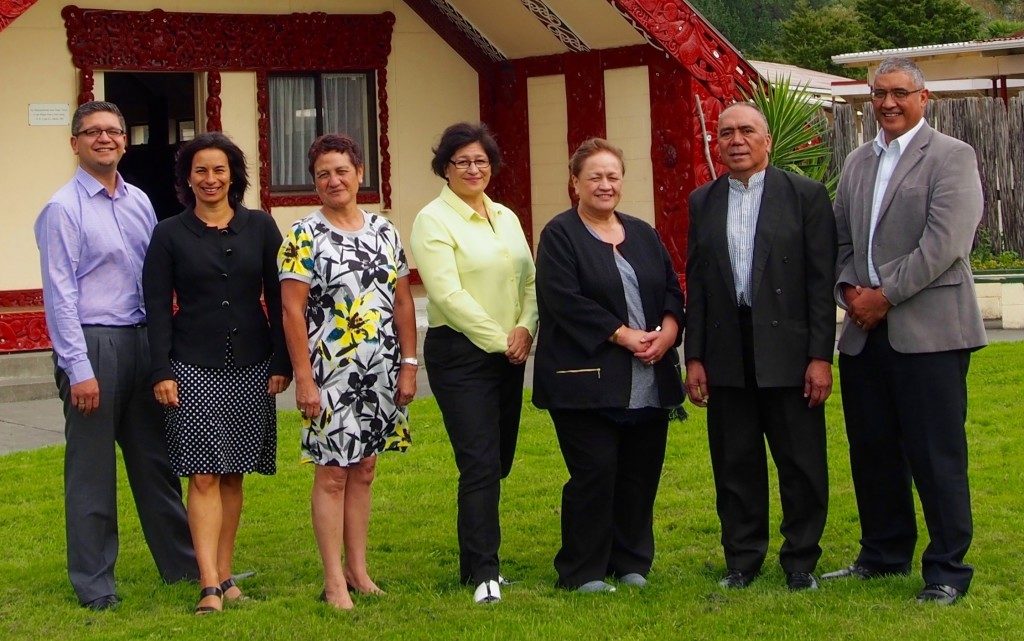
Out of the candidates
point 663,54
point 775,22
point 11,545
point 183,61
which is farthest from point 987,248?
point 775,22

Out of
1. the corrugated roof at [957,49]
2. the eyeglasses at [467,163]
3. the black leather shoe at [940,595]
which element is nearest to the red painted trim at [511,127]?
the eyeglasses at [467,163]

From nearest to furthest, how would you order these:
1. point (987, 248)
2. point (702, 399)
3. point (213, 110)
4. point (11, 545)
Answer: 1. point (702, 399)
2. point (11, 545)
3. point (213, 110)
4. point (987, 248)

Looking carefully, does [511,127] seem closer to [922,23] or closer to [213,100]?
[213,100]

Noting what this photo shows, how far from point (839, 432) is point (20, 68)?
8.05 metres

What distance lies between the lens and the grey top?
249 inches

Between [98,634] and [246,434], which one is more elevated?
[246,434]

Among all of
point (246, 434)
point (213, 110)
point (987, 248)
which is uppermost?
point (213, 110)

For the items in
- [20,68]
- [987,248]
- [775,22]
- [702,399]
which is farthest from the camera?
[775,22]

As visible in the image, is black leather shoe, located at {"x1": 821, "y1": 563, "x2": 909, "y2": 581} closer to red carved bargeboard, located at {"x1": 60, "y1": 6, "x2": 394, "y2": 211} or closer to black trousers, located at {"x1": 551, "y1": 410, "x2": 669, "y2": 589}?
black trousers, located at {"x1": 551, "y1": 410, "x2": 669, "y2": 589}

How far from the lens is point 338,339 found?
20.4 ft

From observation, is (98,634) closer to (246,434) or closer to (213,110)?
(246,434)

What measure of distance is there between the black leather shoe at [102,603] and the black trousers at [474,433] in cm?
148

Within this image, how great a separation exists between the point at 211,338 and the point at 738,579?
2.42 metres

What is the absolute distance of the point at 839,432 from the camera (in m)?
9.76
